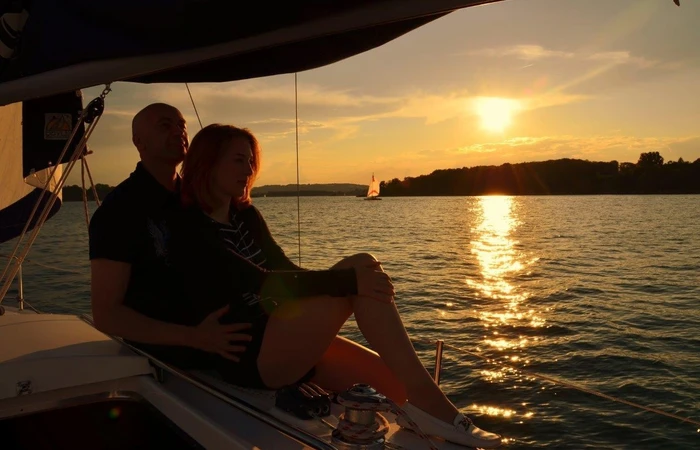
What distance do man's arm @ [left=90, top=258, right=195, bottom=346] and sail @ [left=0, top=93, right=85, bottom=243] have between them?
5.41 ft

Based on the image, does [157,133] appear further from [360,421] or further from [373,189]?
[373,189]

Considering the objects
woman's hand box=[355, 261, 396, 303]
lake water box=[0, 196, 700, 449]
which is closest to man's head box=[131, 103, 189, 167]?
woman's hand box=[355, 261, 396, 303]

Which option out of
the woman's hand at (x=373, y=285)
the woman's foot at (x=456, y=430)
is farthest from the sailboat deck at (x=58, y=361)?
the woman's foot at (x=456, y=430)

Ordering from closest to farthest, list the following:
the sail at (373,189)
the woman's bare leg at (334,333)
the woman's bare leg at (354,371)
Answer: the woman's bare leg at (334,333), the woman's bare leg at (354,371), the sail at (373,189)

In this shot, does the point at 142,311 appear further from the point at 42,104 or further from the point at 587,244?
the point at 587,244

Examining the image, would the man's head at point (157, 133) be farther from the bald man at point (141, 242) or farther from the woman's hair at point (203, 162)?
the woman's hair at point (203, 162)

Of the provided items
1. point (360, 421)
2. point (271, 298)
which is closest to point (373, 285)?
point (271, 298)

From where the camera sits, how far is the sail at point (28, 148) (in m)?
3.85

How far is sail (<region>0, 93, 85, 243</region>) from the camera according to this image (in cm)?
385

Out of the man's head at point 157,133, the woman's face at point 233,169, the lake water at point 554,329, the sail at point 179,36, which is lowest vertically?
the lake water at point 554,329

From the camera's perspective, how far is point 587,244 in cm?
2809

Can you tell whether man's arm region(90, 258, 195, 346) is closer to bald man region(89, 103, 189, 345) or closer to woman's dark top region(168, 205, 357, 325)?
bald man region(89, 103, 189, 345)

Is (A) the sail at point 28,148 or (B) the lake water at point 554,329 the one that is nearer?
(A) the sail at point 28,148

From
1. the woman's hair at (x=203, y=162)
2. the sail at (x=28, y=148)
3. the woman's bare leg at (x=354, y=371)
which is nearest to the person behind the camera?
the woman's hair at (x=203, y=162)
